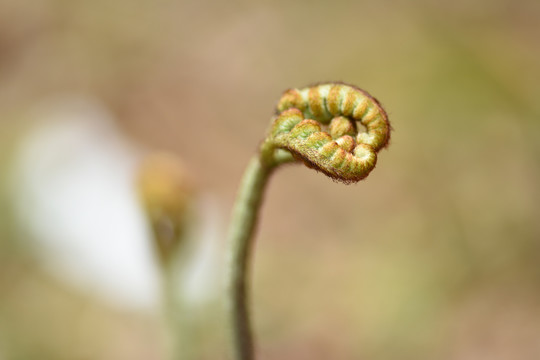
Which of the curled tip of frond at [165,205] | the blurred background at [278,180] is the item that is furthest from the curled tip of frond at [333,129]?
the blurred background at [278,180]

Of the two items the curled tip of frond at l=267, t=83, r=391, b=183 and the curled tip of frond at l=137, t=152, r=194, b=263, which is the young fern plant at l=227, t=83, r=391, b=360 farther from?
the curled tip of frond at l=137, t=152, r=194, b=263

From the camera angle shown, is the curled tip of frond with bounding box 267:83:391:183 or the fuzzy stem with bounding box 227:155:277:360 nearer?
the curled tip of frond with bounding box 267:83:391:183

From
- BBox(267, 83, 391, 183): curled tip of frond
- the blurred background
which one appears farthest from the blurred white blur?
BBox(267, 83, 391, 183): curled tip of frond

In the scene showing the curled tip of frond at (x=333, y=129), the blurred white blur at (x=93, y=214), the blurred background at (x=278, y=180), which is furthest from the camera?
the blurred white blur at (x=93, y=214)

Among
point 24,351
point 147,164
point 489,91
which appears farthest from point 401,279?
point 24,351

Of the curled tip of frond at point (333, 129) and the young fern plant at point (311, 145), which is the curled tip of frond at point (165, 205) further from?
the curled tip of frond at point (333, 129)

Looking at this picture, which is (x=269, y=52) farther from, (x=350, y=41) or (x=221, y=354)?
(x=221, y=354)

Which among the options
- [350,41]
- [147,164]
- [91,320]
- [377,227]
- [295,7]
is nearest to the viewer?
[147,164]
